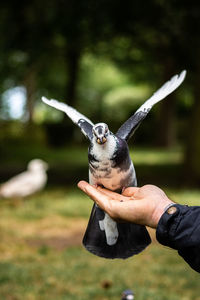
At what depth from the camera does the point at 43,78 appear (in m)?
29.5

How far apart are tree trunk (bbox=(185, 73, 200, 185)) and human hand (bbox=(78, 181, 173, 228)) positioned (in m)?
7.64

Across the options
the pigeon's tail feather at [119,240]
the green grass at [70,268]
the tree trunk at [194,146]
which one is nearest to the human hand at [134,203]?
the pigeon's tail feather at [119,240]

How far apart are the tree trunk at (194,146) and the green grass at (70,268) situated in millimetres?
3418

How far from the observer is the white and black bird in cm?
180

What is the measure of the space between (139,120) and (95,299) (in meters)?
2.69

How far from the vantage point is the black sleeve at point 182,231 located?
1735mm

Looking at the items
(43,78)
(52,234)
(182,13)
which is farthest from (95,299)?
(43,78)

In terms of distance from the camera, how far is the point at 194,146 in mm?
9531

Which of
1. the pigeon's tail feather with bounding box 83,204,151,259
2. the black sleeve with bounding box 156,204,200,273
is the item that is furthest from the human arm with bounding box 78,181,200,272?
the pigeon's tail feather with bounding box 83,204,151,259

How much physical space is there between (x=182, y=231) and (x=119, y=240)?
39 centimetres

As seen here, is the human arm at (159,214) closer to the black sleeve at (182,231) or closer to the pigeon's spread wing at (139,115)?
the black sleeve at (182,231)

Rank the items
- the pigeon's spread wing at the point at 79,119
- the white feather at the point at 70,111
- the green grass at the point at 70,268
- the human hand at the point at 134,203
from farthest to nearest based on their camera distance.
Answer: the green grass at the point at 70,268 < the white feather at the point at 70,111 < the pigeon's spread wing at the point at 79,119 < the human hand at the point at 134,203

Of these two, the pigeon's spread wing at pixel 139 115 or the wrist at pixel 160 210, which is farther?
the pigeon's spread wing at pixel 139 115

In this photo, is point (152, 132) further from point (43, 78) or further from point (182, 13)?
point (182, 13)
